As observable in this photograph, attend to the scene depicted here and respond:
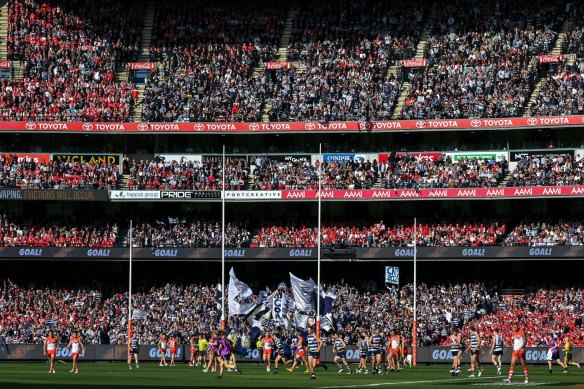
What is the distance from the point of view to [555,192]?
7138cm

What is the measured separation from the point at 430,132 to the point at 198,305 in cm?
1806

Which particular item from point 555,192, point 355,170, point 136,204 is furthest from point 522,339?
point 136,204

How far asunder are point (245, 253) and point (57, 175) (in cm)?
1298

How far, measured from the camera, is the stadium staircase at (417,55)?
78.2 m

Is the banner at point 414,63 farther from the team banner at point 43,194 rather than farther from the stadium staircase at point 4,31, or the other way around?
the stadium staircase at point 4,31

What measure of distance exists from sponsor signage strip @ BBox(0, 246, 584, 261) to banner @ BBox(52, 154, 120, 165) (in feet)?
23.0

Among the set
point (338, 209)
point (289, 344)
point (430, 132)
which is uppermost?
point (430, 132)

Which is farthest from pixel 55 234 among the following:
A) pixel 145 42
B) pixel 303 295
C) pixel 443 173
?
pixel 443 173

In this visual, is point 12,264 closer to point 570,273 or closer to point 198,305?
point 198,305

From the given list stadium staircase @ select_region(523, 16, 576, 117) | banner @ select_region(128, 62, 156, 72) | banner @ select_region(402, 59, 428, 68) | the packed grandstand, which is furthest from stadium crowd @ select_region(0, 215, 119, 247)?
stadium staircase @ select_region(523, 16, 576, 117)

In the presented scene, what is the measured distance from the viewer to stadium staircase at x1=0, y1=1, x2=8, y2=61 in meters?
83.2

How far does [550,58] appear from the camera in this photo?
3022 inches

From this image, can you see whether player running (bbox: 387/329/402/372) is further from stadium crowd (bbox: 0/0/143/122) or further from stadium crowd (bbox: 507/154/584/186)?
stadium crowd (bbox: 0/0/143/122)

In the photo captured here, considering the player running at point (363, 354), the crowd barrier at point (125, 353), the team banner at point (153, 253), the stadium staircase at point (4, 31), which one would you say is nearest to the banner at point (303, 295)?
the crowd barrier at point (125, 353)
